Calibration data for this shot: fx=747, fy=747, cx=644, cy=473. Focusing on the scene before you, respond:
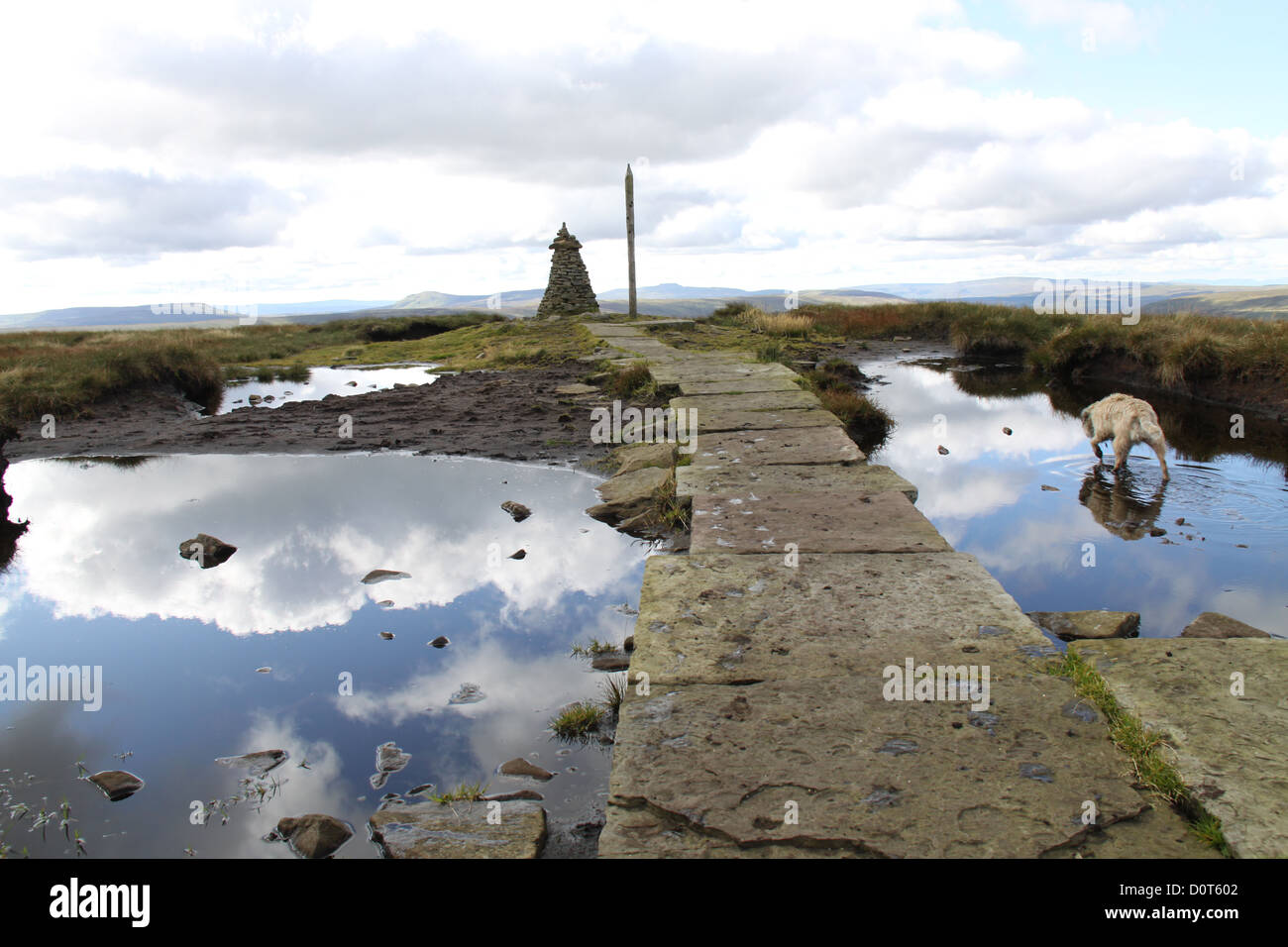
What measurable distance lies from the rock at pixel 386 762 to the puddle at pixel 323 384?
28.9ft

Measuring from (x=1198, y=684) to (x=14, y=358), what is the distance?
53.3 feet

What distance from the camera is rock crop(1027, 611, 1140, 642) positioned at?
3.40m

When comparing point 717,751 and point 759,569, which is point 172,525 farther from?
point 717,751

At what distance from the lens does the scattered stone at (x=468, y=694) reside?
296 cm

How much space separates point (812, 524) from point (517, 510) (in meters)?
2.11

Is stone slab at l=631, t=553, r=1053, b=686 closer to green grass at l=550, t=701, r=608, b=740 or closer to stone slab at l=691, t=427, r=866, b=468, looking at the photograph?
green grass at l=550, t=701, r=608, b=740

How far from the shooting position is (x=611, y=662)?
3221 millimetres

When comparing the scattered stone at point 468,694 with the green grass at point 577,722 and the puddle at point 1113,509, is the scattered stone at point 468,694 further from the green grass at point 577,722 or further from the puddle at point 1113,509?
the puddle at point 1113,509

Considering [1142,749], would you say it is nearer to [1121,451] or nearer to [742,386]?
[1121,451]

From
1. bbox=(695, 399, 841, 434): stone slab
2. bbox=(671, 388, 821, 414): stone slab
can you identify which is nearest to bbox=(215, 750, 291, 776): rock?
bbox=(695, 399, 841, 434): stone slab

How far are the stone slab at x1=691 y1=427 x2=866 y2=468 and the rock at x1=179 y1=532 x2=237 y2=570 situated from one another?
10.1ft
